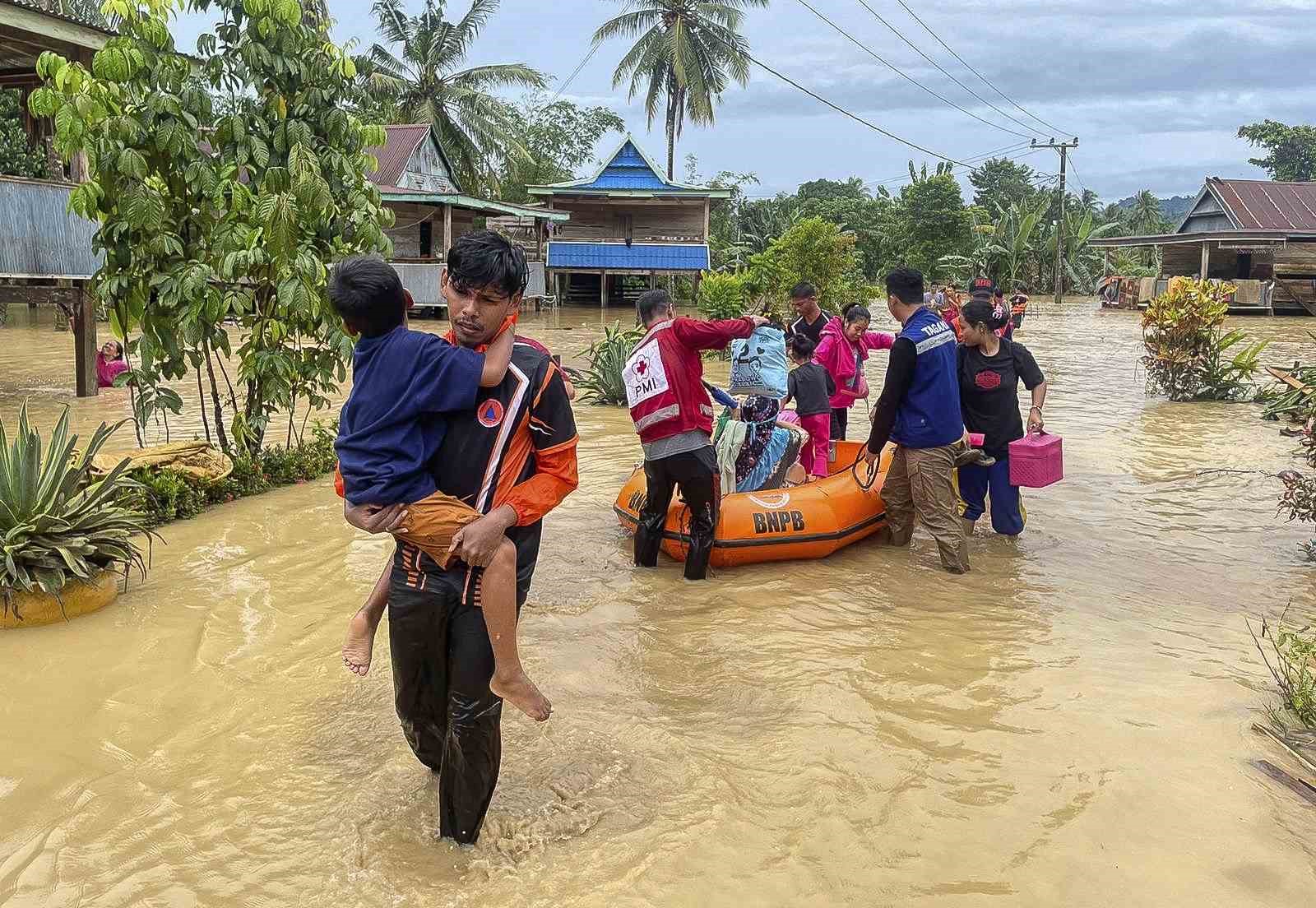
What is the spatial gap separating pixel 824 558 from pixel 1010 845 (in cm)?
349

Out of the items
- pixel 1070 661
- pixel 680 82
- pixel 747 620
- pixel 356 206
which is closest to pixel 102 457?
pixel 356 206

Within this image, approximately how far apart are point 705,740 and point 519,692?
→ 55.0 inches

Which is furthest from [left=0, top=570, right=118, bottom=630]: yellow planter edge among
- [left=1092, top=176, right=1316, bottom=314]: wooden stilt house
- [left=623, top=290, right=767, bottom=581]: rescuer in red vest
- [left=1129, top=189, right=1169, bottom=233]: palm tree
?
[left=1129, top=189, right=1169, bottom=233]: palm tree

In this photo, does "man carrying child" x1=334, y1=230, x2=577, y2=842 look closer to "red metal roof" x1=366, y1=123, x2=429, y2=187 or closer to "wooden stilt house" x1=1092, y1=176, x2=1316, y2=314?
"red metal roof" x1=366, y1=123, x2=429, y2=187

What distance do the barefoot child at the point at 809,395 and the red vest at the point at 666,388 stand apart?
1708mm

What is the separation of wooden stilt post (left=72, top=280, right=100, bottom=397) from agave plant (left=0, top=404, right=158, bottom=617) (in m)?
8.16

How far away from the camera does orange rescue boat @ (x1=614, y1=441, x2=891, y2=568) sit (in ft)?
21.8

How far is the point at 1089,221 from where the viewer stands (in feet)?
141

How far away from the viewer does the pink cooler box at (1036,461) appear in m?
6.86

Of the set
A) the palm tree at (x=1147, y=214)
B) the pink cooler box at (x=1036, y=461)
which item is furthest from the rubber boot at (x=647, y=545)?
the palm tree at (x=1147, y=214)

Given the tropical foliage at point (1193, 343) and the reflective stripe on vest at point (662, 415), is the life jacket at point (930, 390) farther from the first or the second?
the tropical foliage at point (1193, 343)

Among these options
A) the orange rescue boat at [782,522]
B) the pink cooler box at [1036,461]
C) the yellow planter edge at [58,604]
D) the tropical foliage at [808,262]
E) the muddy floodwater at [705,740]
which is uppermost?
the tropical foliage at [808,262]

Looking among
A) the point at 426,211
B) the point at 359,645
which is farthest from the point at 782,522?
the point at 426,211

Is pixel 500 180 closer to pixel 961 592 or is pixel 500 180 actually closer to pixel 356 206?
pixel 356 206
